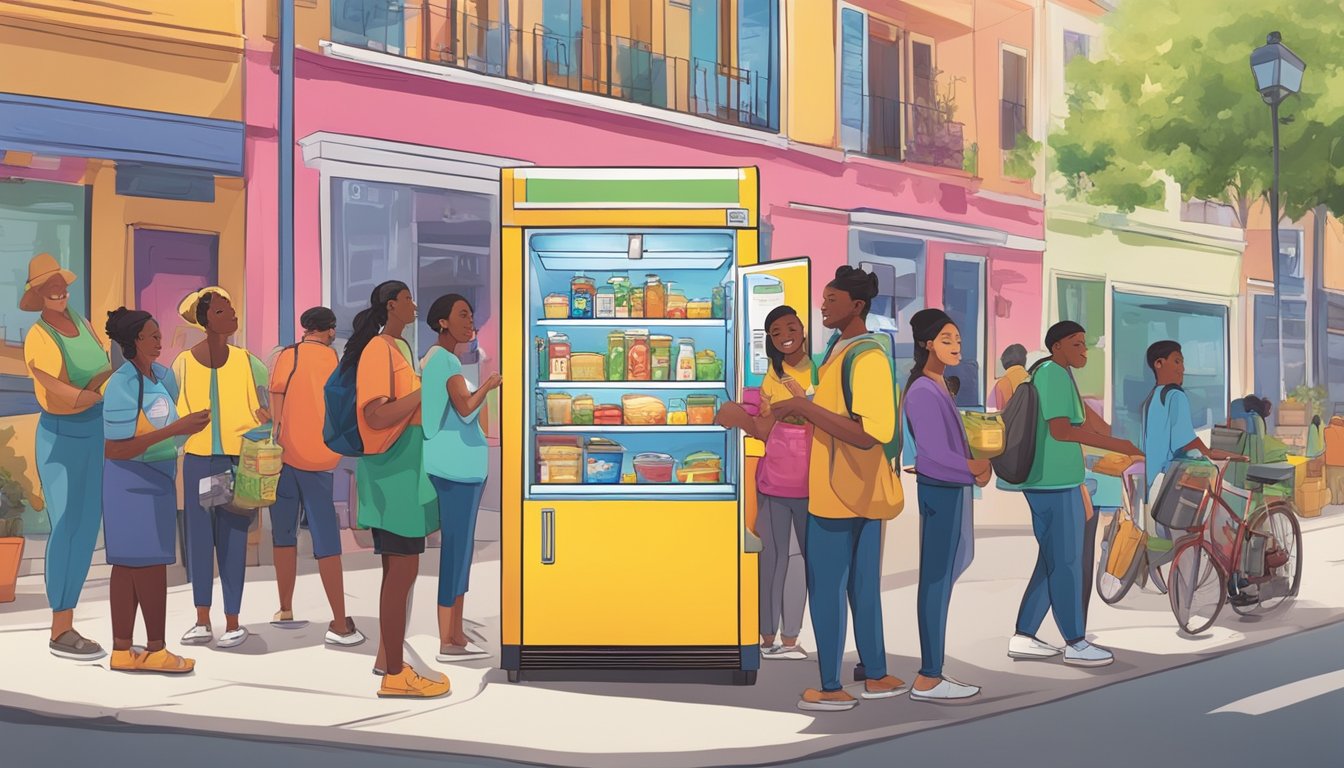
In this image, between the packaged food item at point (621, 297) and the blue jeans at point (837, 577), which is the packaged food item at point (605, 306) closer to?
the packaged food item at point (621, 297)

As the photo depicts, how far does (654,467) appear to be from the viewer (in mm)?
7273

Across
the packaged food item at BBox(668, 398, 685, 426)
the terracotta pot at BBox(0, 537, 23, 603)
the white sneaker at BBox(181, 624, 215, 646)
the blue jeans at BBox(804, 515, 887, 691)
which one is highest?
the packaged food item at BBox(668, 398, 685, 426)

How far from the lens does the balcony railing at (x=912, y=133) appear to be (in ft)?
60.1

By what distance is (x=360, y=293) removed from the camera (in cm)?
1316

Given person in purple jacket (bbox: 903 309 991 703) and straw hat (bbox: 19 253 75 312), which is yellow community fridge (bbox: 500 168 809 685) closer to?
person in purple jacket (bbox: 903 309 991 703)

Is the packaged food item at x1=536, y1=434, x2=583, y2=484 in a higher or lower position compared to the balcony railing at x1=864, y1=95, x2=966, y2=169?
lower

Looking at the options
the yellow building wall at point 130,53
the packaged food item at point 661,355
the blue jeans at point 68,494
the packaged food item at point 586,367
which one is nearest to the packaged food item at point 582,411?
the packaged food item at point 586,367

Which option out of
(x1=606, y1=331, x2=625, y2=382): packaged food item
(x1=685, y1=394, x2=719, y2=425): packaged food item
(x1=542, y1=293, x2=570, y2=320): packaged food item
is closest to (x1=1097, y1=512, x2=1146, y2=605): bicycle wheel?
(x1=685, y1=394, x2=719, y2=425): packaged food item

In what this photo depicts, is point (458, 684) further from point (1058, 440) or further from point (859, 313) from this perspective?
point (1058, 440)

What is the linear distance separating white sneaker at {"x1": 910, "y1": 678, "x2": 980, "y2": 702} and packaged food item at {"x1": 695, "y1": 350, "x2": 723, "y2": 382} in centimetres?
198

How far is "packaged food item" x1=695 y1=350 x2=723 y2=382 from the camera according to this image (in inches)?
289

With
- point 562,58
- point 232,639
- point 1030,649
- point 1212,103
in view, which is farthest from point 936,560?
point 1212,103

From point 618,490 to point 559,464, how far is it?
380mm

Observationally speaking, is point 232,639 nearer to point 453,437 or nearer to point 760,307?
point 453,437
